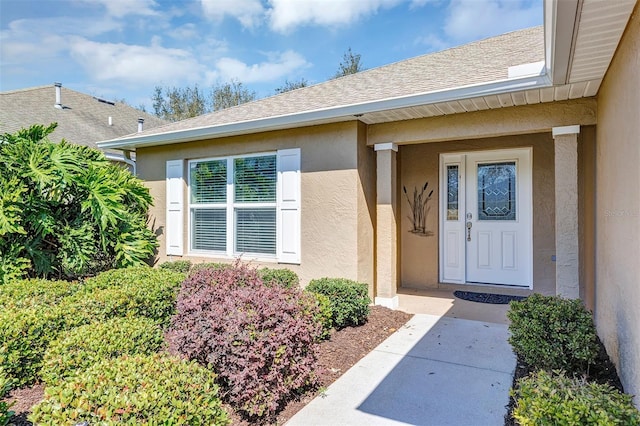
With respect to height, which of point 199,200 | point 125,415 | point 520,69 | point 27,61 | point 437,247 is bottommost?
point 125,415

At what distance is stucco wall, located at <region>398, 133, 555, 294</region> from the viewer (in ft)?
19.4

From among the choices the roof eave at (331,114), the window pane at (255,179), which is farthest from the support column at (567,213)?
the window pane at (255,179)

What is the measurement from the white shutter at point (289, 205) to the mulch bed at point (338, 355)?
1.65m

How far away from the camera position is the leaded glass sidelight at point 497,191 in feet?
20.8

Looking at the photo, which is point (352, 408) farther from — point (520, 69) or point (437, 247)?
point (437, 247)

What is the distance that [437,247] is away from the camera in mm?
6754

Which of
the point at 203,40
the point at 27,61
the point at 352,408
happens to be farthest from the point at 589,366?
the point at 27,61

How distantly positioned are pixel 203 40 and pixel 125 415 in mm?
13808

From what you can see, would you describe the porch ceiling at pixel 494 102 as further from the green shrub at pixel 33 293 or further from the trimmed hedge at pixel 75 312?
the green shrub at pixel 33 293

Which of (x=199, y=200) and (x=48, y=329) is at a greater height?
(x=199, y=200)

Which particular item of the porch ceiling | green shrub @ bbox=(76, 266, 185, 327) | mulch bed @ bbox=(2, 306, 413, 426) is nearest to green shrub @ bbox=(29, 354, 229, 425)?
mulch bed @ bbox=(2, 306, 413, 426)

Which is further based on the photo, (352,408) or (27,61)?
(27,61)

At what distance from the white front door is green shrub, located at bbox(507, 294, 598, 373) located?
121 inches

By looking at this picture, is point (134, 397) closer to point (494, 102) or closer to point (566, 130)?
point (494, 102)
